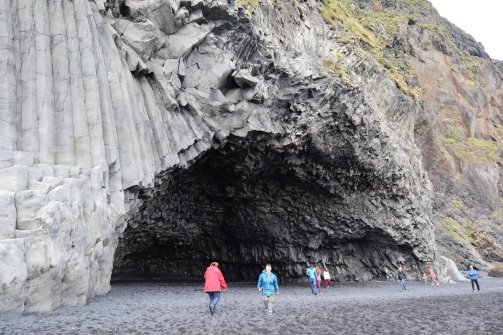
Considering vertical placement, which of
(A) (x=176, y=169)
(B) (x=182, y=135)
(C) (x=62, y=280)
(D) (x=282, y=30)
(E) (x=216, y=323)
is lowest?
(E) (x=216, y=323)

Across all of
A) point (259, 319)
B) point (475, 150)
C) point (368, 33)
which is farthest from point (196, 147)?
point (475, 150)

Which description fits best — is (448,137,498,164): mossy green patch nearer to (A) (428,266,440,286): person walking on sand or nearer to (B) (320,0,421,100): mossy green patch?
(B) (320,0,421,100): mossy green patch

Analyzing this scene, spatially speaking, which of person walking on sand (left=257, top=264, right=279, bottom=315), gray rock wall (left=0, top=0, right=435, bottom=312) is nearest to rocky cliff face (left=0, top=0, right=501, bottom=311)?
gray rock wall (left=0, top=0, right=435, bottom=312)

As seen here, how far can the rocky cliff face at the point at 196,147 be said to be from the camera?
12.9 m

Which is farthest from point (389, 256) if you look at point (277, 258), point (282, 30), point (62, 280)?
point (62, 280)

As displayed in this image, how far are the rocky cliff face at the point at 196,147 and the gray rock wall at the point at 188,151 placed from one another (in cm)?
8

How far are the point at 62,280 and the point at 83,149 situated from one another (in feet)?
15.3

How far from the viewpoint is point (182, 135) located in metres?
21.3

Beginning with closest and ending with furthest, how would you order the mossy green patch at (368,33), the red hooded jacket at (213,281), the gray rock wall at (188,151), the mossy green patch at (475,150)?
1. the red hooded jacket at (213,281)
2. the gray rock wall at (188,151)
3. the mossy green patch at (368,33)
4. the mossy green patch at (475,150)

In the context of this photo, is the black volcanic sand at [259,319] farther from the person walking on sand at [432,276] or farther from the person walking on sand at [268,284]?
the person walking on sand at [432,276]

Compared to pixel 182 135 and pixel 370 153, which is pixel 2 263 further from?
pixel 370 153

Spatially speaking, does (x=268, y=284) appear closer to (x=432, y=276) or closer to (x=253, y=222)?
(x=253, y=222)

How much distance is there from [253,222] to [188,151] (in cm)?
1173

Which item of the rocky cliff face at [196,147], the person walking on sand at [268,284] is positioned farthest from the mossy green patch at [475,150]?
the person walking on sand at [268,284]
